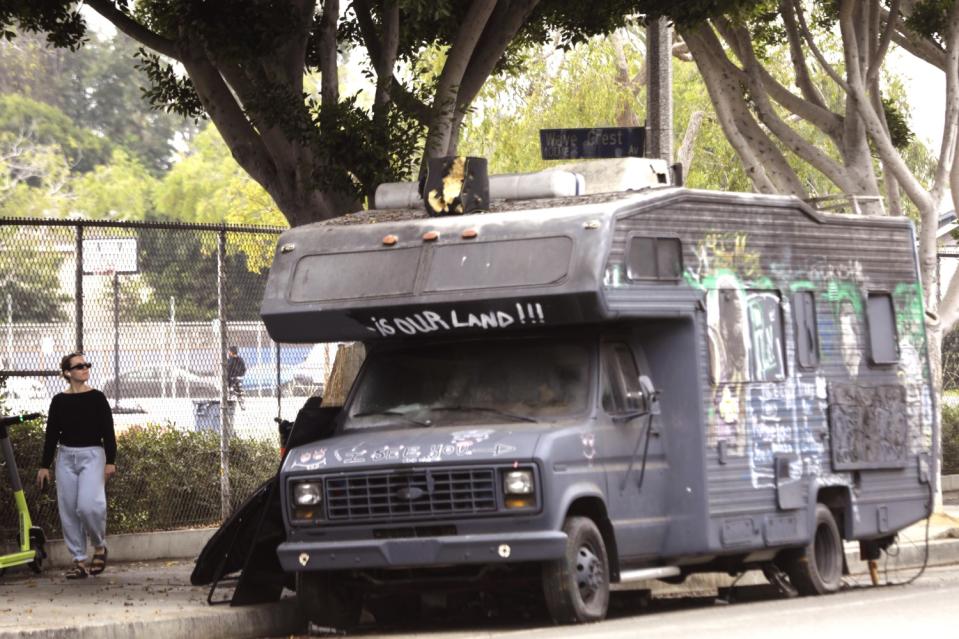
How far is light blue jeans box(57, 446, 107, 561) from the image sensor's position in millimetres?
14586

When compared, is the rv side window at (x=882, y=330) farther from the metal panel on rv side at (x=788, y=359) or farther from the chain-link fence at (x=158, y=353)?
the chain-link fence at (x=158, y=353)

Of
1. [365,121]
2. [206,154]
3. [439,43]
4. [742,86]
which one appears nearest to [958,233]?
[742,86]

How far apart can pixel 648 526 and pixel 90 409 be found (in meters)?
5.02

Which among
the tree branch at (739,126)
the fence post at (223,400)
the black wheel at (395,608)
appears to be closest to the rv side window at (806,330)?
the black wheel at (395,608)

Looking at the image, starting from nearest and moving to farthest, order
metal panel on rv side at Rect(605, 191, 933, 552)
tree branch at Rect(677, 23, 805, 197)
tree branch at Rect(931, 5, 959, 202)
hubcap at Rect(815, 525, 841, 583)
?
metal panel on rv side at Rect(605, 191, 933, 552) → hubcap at Rect(815, 525, 841, 583) → tree branch at Rect(931, 5, 959, 202) → tree branch at Rect(677, 23, 805, 197)

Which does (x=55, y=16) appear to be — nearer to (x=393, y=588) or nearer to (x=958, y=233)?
(x=393, y=588)

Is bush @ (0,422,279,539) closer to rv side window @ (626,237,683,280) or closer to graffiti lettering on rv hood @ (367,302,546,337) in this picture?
graffiti lettering on rv hood @ (367,302,546,337)

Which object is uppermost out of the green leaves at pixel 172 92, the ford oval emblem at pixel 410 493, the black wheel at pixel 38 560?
the green leaves at pixel 172 92

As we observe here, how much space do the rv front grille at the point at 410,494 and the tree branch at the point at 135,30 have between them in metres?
5.11

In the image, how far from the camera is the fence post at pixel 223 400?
17.2 metres

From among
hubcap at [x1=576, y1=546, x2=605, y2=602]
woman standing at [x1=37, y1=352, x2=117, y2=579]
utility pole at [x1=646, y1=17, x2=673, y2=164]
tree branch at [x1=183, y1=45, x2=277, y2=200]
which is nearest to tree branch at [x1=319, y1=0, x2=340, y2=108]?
tree branch at [x1=183, y1=45, x2=277, y2=200]

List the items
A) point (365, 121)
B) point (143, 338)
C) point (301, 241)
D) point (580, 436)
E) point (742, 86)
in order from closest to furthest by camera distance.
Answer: point (580, 436) < point (301, 241) < point (365, 121) < point (143, 338) < point (742, 86)

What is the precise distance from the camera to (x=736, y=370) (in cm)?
1309

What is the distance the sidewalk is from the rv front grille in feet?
3.72
